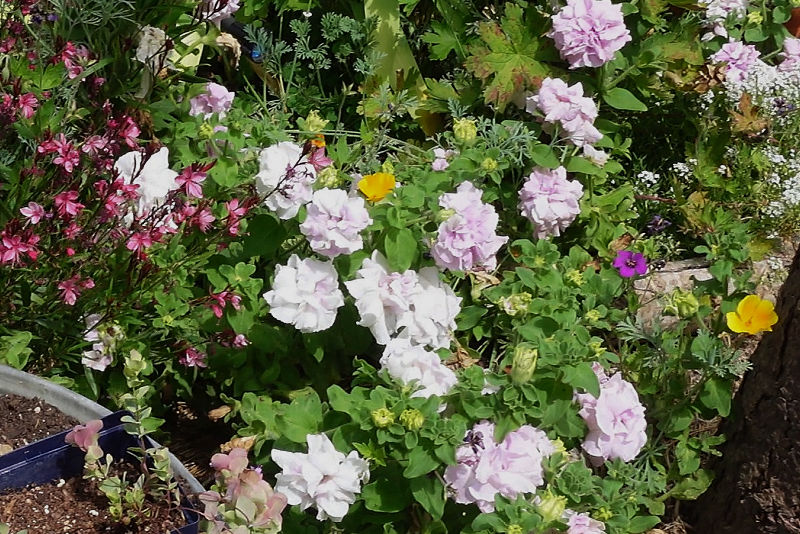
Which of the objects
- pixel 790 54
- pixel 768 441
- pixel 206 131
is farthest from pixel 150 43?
Result: pixel 790 54

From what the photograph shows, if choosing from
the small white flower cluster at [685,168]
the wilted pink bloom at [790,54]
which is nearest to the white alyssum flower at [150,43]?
the small white flower cluster at [685,168]

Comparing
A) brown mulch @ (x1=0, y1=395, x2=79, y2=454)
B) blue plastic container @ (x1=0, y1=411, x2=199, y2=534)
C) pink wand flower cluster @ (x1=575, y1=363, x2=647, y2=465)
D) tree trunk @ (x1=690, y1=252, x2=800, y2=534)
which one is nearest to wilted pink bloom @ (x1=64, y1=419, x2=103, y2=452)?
blue plastic container @ (x1=0, y1=411, x2=199, y2=534)

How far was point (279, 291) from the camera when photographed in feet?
6.57

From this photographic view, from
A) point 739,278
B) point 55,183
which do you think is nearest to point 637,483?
point 739,278

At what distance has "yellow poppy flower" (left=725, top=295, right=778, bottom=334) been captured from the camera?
6.52 ft

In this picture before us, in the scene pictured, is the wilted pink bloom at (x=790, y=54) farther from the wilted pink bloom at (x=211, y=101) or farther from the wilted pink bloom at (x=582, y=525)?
the wilted pink bloom at (x=582, y=525)

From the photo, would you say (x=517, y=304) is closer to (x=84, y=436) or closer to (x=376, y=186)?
(x=376, y=186)

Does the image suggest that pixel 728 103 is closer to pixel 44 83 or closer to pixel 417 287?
pixel 417 287

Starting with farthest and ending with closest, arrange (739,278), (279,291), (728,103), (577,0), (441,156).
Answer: (728,103) → (577,0) → (441,156) → (739,278) → (279,291)

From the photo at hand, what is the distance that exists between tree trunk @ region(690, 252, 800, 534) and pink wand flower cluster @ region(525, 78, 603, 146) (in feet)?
2.41

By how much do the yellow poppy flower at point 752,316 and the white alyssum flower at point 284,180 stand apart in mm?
987

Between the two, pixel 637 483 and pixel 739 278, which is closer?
pixel 637 483

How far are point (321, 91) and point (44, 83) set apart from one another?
130cm

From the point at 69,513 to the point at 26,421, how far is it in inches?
9.4
